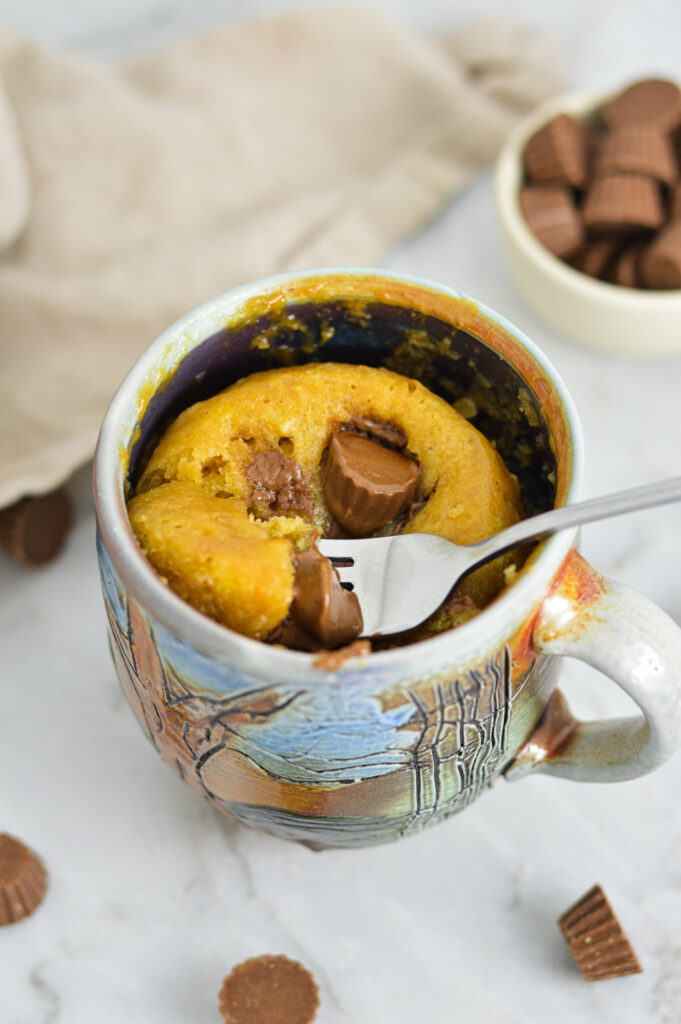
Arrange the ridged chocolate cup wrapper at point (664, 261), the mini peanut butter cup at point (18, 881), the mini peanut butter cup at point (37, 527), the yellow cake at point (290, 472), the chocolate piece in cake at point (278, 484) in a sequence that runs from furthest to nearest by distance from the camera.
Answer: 1. the ridged chocolate cup wrapper at point (664, 261)
2. the mini peanut butter cup at point (37, 527)
3. the mini peanut butter cup at point (18, 881)
4. the chocolate piece in cake at point (278, 484)
5. the yellow cake at point (290, 472)

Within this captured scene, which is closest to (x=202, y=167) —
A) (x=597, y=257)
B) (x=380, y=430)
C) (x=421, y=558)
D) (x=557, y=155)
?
(x=557, y=155)

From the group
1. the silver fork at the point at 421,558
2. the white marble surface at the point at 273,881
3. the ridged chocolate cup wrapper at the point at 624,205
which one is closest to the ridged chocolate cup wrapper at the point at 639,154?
the ridged chocolate cup wrapper at the point at 624,205

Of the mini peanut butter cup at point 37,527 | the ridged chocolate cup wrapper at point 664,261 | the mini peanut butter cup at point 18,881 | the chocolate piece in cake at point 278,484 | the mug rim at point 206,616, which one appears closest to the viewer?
the mug rim at point 206,616

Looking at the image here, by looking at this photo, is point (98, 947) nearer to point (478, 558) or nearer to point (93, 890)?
point (93, 890)

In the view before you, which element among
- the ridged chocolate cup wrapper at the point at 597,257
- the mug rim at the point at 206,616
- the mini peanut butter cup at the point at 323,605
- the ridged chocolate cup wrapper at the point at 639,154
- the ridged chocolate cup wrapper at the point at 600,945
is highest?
the ridged chocolate cup wrapper at the point at 639,154

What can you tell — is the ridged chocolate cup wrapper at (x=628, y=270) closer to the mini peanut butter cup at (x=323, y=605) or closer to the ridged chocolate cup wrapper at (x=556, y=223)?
the ridged chocolate cup wrapper at (x=556, y=223)

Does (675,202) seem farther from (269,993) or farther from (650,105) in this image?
(269,993)

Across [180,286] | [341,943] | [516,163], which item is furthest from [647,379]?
[341,943]

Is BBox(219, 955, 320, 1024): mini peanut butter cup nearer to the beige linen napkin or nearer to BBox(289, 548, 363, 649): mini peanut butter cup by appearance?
BBox(289, 548, 363, 649): mini peanut butter cup
